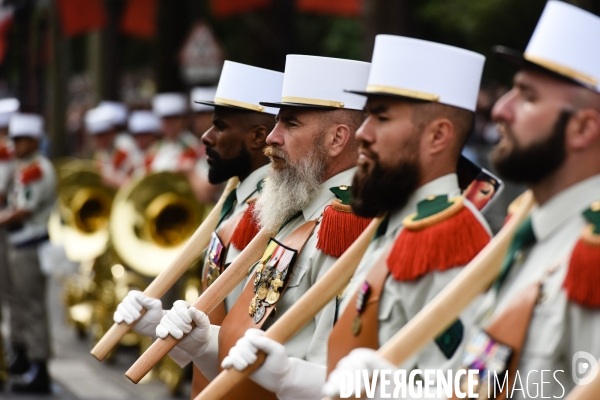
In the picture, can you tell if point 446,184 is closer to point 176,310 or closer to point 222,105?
point 176,310

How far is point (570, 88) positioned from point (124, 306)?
2.41 m

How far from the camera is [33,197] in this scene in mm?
10328

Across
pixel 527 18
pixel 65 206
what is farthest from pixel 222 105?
pixel 527 18

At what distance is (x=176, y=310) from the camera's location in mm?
4352

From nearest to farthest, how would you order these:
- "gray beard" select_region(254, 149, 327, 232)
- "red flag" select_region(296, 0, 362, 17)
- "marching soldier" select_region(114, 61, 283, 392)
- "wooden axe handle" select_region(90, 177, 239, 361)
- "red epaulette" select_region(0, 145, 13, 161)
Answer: "gray beard" select_region(254, 149, 327, 232), "wooden axe handle" select_region(90, 177, 239, 361), "marching soldier" select_region(114, 61, 283, 392), "red epaulette" select_region(0, 145, 13, 161), "red flag" select_region(296, 0, 362, 17)

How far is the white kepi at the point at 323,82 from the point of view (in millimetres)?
4543

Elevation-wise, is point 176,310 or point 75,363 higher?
point 176,310

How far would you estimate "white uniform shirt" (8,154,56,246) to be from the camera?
407 inches

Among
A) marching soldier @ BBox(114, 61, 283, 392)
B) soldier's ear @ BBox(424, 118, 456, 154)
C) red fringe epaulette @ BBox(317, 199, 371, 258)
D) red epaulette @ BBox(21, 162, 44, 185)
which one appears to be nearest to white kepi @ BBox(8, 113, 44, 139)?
red epaulette @ BBox(21, 162, 44, 185)

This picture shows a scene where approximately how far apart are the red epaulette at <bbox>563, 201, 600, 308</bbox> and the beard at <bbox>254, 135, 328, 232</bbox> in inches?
71.1

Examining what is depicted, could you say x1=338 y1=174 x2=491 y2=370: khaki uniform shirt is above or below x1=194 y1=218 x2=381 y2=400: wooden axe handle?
above

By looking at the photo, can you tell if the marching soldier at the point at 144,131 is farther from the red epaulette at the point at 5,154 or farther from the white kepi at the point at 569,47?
the white kepi at the point at 569,47

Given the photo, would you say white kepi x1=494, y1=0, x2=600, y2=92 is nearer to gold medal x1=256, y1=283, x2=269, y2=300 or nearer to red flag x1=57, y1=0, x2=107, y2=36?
gold medal x1=256, y1=283, x2=269, y2=300

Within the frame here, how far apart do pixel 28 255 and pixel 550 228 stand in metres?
8.05
